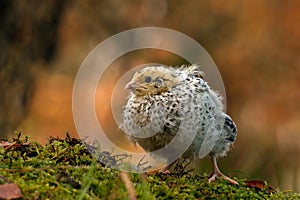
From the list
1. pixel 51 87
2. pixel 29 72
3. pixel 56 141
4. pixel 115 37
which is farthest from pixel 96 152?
pixel 51 87

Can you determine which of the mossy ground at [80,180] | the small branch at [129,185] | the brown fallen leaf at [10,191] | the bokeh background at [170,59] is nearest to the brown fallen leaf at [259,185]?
the mossy ground at [80,180]

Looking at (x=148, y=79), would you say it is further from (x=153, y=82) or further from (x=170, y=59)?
(x=170, y=59)

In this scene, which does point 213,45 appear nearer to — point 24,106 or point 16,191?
point 24,106

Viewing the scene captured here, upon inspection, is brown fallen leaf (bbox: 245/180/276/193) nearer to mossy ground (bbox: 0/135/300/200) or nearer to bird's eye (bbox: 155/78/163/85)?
mossy ground (bbox: 0/135/300/200)

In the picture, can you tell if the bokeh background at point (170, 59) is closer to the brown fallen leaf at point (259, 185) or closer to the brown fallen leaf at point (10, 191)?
the brown fallen leaf at point (259, 185)


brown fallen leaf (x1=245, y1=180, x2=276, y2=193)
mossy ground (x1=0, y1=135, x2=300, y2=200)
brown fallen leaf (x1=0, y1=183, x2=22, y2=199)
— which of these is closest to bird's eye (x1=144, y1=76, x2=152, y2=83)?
mossy ground (x1=0, y1=135, x2=300, y2=200)

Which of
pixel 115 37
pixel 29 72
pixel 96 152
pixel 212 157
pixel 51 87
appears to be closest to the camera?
pixel 96 152
